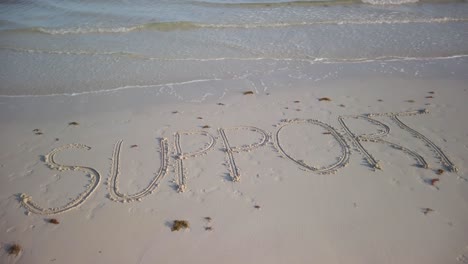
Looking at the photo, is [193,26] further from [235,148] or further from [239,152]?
[239,152]

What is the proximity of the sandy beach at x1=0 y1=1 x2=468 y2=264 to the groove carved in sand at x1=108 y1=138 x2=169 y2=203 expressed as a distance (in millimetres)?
25

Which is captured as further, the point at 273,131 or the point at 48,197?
the point at 273,131

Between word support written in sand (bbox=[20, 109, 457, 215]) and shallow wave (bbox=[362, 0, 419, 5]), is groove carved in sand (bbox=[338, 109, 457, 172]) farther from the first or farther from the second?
shallow wave (bbox=[362, 0, 419, 5])

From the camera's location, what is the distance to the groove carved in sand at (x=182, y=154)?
466cm

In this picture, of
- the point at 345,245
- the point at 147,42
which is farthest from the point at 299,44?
the point at 345,245

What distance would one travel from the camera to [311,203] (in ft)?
14.2

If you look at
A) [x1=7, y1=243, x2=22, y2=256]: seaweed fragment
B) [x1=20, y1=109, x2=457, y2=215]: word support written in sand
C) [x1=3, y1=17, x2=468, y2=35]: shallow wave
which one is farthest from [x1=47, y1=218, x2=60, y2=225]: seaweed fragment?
[x1=3, y1=17, x2=468, y2=35]: shallow wave

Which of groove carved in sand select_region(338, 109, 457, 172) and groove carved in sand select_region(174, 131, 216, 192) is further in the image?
groove carved in sand select_region(338, 109, 457, 172)

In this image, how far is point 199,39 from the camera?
32.0 feet

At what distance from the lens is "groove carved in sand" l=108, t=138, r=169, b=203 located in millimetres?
4445

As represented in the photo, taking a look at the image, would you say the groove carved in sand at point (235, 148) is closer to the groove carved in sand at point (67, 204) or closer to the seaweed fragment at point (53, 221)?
the groove carved in sand at point (67, 204)

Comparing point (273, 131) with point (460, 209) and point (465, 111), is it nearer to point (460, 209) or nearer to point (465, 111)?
point (460, 209)

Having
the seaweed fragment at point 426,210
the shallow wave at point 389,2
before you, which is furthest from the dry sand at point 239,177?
the shallow wave at point 389,2

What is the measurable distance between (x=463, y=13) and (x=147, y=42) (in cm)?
1097
